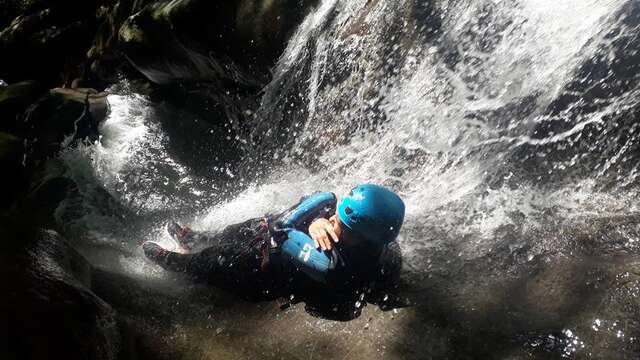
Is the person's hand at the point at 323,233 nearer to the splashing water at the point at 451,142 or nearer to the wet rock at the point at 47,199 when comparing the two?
the splashing water at the point at 451,142

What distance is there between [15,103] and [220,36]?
3.78 metres

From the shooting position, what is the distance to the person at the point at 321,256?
387 cm

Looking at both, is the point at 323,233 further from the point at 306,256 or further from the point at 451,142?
the point at 451,142

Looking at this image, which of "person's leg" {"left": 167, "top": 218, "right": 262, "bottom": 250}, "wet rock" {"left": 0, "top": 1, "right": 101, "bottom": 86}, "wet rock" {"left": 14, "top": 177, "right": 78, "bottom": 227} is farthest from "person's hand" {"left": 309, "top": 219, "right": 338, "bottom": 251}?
"wet rock" {"left": 0, "top": 1, "right": 101, "bottom": 86}

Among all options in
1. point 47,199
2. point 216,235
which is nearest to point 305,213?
point 216,235

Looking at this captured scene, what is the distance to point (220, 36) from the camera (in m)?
Result: 6.37

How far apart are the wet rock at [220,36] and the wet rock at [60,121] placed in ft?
4.76

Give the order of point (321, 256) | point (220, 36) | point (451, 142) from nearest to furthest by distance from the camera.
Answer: point (321, 256) → point (451, 142) → point (220, 36)

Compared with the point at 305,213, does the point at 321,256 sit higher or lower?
lower

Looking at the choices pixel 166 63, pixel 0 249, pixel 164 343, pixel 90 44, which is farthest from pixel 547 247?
pixel 90 44

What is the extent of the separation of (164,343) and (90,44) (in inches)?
324

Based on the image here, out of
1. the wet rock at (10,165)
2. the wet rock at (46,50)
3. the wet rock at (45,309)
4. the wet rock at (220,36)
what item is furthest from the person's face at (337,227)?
the wet rock at (46,50)

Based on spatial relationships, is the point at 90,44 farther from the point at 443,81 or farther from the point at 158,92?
the point at 443,81

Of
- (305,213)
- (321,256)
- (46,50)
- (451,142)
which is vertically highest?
(46,50)
